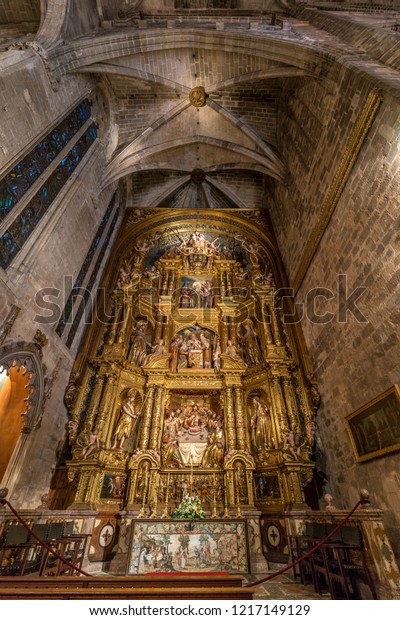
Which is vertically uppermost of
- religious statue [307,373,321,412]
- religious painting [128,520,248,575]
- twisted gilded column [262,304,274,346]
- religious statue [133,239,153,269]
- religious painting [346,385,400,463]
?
religious statue [133,239,153,269]

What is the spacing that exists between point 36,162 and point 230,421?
8.88 metres

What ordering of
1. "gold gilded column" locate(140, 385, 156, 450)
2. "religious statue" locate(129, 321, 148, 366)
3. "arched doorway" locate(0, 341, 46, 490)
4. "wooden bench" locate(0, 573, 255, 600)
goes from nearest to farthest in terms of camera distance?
"wooden bench" locate(0, 573, 255, 600) < "arched doorway" locate(0, 341, 46, 490) < "gold gilded column" locate(140, 385, 156, 450) < "religious statue" locate(129, 321, 148, 366)

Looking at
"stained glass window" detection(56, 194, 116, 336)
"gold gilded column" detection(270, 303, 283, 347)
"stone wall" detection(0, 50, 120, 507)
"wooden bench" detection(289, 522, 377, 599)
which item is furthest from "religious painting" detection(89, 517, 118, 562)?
"gold gilded column" detection(270, 303, 283, 347)

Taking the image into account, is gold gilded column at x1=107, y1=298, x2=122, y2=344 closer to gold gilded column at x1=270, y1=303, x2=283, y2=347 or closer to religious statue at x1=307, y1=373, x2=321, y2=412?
gold gilded column at x1=270, y1=303, x2=283, y2=347

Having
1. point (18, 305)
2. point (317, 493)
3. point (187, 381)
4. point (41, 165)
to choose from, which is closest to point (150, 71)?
point (41, 165)

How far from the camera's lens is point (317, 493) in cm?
764

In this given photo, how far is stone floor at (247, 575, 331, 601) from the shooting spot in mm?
4316

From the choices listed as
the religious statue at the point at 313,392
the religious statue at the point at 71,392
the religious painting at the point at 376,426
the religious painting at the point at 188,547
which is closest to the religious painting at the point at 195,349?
the religious statue at the point at 313,392

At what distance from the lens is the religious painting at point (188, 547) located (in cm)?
523

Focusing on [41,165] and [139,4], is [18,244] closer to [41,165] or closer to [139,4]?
[41,165]

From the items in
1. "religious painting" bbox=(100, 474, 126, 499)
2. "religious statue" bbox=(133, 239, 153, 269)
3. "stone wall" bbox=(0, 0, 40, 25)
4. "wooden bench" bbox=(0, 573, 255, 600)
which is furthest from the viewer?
"religious statue" bbox=(133, 239, 153, 269)

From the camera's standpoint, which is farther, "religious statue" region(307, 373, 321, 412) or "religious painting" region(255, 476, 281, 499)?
"religious statue" region(307, 373, 321, 412)

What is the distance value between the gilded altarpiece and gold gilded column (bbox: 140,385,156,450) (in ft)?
0.14

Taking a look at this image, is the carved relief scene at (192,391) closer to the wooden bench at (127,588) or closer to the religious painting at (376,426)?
the religious painting at (376,426)
